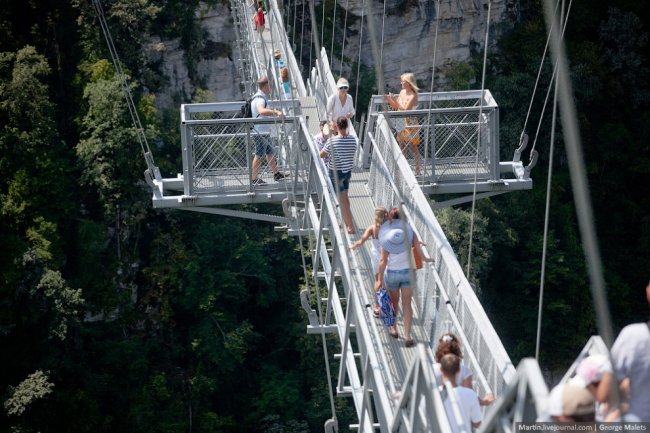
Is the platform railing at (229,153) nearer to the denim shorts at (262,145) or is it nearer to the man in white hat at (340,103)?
the denim shorts at (262,145)

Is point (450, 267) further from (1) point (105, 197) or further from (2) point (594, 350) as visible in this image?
(1) point (105, 197)

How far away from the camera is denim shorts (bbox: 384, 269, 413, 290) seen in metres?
9.01

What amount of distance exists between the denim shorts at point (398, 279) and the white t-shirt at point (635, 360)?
3490 mm

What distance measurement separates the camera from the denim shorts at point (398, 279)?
9008 millimetres

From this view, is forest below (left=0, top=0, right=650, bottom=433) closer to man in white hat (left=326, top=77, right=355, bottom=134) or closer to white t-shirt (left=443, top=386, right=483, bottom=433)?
man in white hat (left=326, top=77, right=355, bottom=134)

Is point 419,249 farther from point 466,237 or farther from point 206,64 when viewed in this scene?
point 206,64

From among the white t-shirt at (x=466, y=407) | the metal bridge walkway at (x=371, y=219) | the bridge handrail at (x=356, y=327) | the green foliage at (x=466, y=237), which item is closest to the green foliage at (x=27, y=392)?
the green foliage at (x=466, y=237)

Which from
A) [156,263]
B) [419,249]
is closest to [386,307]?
[419,249]

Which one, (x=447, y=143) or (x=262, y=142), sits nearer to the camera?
(x=447, y=143)

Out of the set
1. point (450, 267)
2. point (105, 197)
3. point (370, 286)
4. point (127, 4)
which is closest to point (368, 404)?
point (450, 267)

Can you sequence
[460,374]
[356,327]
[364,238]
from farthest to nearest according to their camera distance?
[364,238]
[356,327]
[460,374]

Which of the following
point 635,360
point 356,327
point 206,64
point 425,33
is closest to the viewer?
point 635,360

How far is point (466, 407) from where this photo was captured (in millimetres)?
7035

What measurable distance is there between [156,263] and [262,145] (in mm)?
19397
